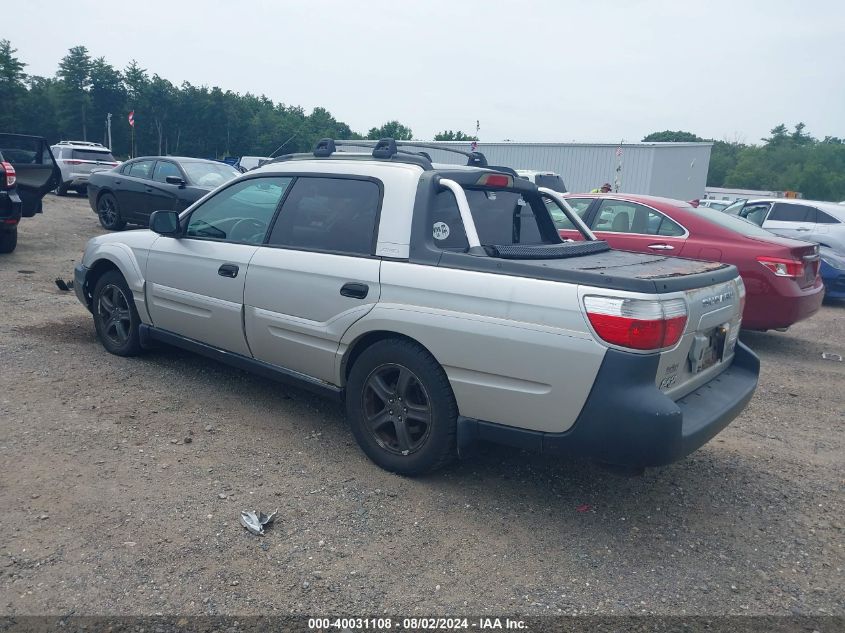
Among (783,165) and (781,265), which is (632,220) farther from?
(783,165)

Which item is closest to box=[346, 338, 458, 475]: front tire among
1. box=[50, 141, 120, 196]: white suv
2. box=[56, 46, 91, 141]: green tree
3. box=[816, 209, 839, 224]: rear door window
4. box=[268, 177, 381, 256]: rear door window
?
box=[268, 177, 381, 256]: rear door window

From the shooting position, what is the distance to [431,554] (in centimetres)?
314

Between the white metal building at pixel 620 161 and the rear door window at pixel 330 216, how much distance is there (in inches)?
938

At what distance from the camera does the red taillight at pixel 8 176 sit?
9.29 meters

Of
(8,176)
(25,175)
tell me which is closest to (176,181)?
(25,175)

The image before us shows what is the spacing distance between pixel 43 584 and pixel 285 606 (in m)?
0.99

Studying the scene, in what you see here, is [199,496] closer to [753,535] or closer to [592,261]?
[592,261]

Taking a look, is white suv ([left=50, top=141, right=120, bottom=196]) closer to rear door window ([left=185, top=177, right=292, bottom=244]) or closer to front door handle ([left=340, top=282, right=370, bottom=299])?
rear door window ([left=185, top=177, right=292, bottom=244])

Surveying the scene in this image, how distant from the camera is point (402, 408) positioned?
3.73 metres

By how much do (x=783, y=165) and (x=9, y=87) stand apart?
78871 mm

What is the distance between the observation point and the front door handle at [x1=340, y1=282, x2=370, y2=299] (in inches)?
150

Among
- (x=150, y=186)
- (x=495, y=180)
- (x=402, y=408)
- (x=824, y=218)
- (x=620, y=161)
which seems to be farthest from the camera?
(x=620, y=161)

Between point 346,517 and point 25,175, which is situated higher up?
point 25,175

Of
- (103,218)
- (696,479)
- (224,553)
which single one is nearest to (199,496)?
(224,553)
